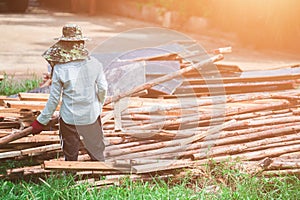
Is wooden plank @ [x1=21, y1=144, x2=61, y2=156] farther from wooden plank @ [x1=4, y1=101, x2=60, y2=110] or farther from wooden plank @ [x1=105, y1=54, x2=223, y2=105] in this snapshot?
wooden plank @ [x1=105, y1=54, x2=223, y2=105]

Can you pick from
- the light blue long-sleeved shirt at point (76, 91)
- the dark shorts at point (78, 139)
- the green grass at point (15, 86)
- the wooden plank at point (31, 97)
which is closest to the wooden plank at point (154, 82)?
the wooden plank at point (31, 97)

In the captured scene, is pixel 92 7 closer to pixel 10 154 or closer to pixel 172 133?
pixel 172 133

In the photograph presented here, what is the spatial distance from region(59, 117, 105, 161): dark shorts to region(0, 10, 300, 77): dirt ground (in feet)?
17.7

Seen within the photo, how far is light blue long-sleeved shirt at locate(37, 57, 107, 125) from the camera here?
4.26 m

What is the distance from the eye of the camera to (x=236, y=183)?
15.4 feet

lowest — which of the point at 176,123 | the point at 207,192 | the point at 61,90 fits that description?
the point at 207,192

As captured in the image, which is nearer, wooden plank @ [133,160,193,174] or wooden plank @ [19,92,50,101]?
wooden plank @ [133,160,193,174]

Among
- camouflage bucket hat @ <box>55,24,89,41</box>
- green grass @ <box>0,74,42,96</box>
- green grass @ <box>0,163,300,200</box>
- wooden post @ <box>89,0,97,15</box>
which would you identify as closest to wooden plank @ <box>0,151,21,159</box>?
green grass @ <box>0,163,300,200</box>

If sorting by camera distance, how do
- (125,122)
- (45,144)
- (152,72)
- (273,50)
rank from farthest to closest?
(273,50) → (152,72) → (125,122) → (45,144)

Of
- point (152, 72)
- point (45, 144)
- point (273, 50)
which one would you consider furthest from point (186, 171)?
point (273, 50)

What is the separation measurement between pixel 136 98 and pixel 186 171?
1.48 meters

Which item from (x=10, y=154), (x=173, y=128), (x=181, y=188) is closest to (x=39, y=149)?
(x=10, y=154)

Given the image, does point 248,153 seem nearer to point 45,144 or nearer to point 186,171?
point 186,171

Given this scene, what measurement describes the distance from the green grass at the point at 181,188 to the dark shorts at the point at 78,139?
9.7 inches
